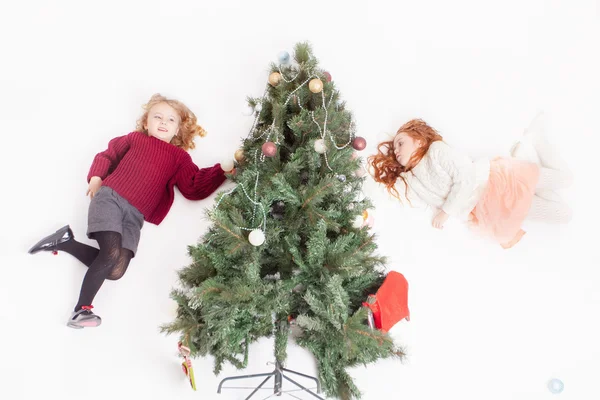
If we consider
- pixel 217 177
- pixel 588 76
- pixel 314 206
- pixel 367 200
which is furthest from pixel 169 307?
pixel 588 76

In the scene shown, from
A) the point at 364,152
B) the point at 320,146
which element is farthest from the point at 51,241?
the point at 364,152

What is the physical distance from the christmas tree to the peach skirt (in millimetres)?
750

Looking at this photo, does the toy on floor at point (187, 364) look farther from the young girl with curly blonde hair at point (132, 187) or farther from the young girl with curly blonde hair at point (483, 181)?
the young girl with curly blonde hair at point (483, 181)

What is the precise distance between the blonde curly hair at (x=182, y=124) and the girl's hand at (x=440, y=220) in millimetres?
1340

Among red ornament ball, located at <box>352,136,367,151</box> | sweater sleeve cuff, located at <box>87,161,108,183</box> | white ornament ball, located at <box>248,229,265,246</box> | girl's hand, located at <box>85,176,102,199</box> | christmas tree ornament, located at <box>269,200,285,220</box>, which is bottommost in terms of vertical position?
white ornament ball, located at <box>248,229,265,246</box>

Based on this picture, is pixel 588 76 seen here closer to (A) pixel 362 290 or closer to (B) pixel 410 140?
(B) pixel 410 140

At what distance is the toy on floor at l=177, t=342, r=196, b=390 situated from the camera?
1627 mm

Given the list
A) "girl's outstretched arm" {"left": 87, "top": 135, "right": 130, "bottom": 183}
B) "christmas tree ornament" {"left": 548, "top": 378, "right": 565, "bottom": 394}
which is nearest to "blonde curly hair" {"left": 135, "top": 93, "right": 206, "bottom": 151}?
"girl's outstretched arm" {"left": 87, "top": 135, "right": 130, "bottom": 183}

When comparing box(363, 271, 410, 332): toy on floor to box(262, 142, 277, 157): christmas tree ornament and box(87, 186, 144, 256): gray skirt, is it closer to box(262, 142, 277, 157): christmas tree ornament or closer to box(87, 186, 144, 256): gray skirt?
box(262, 142, 277, 157): christmas tree ornament

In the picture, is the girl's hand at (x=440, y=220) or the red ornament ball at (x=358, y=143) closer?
the red ornament ball at (x=358, y=143)

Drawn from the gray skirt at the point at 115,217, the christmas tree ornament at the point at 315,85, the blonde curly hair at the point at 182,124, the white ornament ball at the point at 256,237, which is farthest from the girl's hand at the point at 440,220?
the gray skirt at the point at 115,217

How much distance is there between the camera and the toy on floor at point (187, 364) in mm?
1627

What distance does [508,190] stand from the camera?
6.85 feet

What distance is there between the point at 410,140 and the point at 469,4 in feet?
3.12
